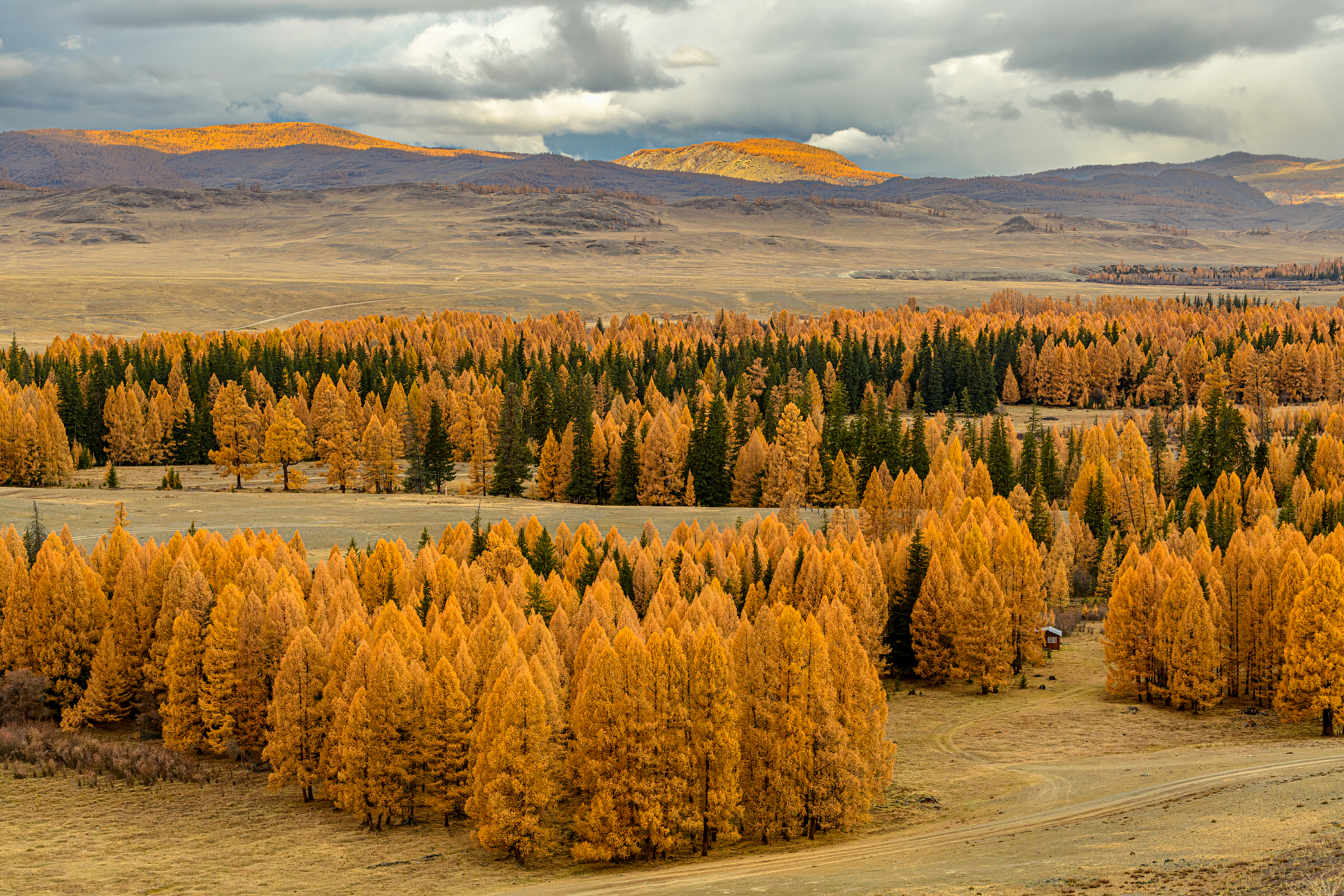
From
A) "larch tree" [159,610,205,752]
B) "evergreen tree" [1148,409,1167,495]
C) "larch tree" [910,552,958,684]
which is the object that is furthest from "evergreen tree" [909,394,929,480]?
"larch tree" [159,610,205,752]

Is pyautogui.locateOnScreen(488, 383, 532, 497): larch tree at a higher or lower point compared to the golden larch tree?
higher

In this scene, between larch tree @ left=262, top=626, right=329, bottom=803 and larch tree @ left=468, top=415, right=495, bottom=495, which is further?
larch tree @ left=468, top=415, right=495, bottom=495

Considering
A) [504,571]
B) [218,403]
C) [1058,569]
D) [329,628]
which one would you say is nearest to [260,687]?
[329,628]

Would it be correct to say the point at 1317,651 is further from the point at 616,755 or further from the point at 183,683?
the point at 183,683

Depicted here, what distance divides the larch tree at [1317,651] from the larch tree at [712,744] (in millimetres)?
37839

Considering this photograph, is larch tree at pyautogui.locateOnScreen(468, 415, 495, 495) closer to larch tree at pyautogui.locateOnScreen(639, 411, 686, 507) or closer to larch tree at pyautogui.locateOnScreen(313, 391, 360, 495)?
larch tree at pyautogui.locateOnScreen(313, 391, 360, 495)

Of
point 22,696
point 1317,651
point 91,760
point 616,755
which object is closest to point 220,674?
point 91,760

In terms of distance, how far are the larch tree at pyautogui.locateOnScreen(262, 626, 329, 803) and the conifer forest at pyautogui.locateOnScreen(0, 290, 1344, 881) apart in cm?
20

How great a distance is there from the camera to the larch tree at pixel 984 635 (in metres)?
83.4

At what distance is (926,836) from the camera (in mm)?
51312

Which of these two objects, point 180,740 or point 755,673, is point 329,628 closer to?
point 180,740

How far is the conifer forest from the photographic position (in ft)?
177

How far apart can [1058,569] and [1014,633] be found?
19836 millimetres

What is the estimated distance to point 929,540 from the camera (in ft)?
308
